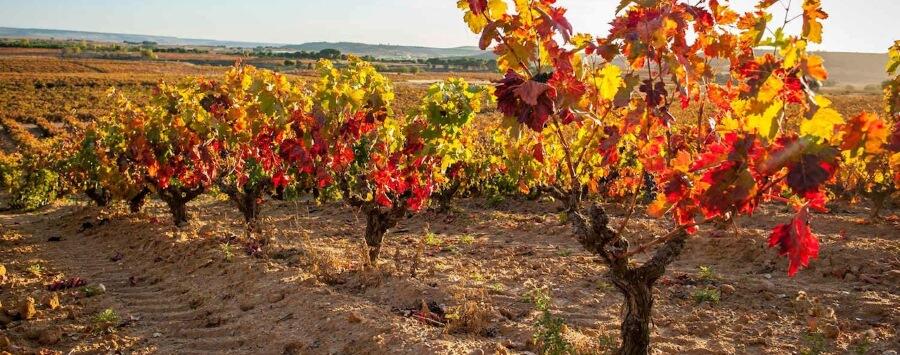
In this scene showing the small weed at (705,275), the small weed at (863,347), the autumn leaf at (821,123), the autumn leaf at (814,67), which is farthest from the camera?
the small weed at (705,275)

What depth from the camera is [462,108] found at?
5.96 m

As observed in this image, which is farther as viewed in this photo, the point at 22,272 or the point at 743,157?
the point at 22,272

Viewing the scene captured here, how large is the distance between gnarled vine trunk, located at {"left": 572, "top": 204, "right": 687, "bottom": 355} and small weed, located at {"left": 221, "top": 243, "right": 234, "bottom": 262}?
5259 mm

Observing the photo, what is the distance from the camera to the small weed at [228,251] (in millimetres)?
7618

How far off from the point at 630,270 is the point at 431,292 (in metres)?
2.64

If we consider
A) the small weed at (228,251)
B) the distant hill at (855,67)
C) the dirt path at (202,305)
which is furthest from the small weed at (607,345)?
the distant hill at (855,67)

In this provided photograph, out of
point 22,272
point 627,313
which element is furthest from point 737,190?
point 22,272

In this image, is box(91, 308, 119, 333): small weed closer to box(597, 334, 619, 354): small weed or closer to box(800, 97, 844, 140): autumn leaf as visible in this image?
box(597, 334, 619, 354): small weed

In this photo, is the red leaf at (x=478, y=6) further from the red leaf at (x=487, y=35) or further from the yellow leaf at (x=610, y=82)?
the yellow leaf at (x=610, y=82)

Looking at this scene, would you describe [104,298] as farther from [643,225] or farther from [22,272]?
[643,225]

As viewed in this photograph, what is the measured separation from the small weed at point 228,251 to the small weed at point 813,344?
6382 mm

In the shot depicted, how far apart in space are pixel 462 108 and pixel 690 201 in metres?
3.27

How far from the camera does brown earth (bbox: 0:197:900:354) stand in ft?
16.8

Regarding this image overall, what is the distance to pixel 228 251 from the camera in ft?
25.8
